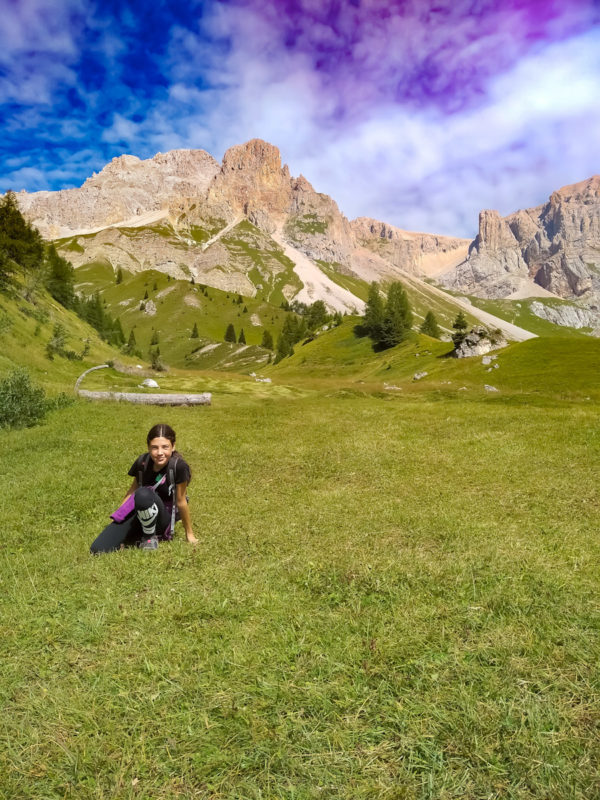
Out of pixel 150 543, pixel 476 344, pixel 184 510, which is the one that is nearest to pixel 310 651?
pixel 184 510

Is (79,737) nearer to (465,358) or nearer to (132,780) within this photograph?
(132,780)

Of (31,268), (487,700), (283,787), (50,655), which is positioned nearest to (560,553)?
(487,700)

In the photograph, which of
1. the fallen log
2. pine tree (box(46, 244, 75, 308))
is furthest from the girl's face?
pine tree (box(46, 244, 75, 308))

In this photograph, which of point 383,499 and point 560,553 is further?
point 383,499

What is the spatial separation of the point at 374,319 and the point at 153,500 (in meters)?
119

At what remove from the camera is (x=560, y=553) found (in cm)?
891

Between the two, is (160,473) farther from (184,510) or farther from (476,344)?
(476,344)

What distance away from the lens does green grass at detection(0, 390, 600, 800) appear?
4160 mm

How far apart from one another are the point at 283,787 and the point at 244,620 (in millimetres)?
2825

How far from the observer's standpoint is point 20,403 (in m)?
24.3

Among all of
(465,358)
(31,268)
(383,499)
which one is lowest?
(383,499)

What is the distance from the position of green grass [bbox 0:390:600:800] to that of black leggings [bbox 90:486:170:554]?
0.54m

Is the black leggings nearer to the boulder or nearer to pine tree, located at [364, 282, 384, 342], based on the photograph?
the boulder

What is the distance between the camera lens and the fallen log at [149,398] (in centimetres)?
3453
